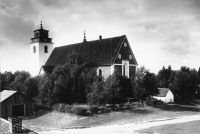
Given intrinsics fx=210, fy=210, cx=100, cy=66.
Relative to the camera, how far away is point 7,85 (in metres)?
54.4

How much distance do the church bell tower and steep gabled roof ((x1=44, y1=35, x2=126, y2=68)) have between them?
2.13 m

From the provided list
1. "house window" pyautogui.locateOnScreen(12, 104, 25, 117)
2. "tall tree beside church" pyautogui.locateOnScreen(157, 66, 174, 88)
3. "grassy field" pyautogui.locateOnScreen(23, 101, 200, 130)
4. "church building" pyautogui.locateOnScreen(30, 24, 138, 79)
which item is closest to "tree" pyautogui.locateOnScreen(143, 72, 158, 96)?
"grassy field" pyautogui.locateOnScreen(23, 101, 200, 130)

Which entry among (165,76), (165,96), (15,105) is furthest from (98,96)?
(165,76)

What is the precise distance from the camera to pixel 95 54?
48562 mm

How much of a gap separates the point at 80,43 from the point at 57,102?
71.9ft

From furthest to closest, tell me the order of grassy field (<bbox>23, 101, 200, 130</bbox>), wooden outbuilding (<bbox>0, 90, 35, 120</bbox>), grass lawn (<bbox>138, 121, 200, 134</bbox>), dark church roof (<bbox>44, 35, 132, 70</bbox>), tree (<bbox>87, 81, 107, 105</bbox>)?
dark church roof (<bbox>44, 35, 132, 70</bbox>), wooden outbuilding (<bbox>0, 90, 35, 120</bbox>), tree (<bbox>87, 81, 107, 105</bbox>), grassy field (<bbox>23, 101, 200, 130</bbox>), grass lawn (<bbox>138, 121, 200, 134</bbox>)

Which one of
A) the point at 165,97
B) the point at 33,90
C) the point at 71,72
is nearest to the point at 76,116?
the point at 71,72

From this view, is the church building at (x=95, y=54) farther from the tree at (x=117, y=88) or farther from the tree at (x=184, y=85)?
the tree at (x=184, y=85)

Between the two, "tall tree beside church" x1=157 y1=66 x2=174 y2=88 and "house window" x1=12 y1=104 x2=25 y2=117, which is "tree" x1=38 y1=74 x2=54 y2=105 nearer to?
"house window" x1=12 y1=104 x2=25 y2=117

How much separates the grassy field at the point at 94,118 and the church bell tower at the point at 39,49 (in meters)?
25.2

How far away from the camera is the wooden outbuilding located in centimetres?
3466

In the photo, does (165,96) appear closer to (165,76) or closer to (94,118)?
(165,76)

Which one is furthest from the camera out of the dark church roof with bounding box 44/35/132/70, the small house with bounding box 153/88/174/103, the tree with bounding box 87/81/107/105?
the small house with bounding box 153/88/174/103

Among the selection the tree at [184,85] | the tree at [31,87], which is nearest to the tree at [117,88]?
the tree at [184,85]
